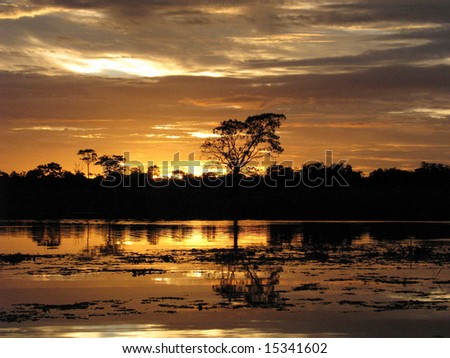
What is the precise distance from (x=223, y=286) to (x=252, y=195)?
47234mm

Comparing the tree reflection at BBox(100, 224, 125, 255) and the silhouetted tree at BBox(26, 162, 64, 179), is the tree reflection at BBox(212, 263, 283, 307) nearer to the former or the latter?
the tree reflection at BBox(100, 224, 125, 255)

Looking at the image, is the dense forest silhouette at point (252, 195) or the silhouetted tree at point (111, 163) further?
the silhouetted tree at point (111, 163)

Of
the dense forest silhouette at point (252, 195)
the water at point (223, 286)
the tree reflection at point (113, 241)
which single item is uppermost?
the dense forest silhouette at point (252, 195)

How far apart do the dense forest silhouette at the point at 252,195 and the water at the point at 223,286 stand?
22.9 m

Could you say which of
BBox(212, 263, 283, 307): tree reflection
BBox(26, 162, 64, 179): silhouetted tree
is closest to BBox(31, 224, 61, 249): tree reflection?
BBox(212, 263, 283, 307): tree reflection

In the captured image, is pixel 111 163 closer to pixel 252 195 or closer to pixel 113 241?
pixel 252 195

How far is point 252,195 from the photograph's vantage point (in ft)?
208

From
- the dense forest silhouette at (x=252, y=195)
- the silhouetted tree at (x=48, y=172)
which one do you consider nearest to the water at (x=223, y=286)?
the dense forest silhouette at (x=252, y=195)

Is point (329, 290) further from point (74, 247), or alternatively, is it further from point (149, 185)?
point (149, 185)

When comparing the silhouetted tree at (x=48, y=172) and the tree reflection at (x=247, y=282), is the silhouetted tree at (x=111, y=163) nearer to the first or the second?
the silhouetted tree at (x=48, y=172)

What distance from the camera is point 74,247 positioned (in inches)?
973

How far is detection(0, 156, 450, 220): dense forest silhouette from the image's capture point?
53.7 meters

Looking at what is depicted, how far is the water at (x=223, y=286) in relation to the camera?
12.4 m
